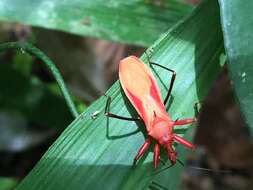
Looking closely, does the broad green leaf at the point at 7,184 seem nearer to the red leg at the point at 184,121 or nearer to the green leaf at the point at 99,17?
the green leaf at the point at 99,17

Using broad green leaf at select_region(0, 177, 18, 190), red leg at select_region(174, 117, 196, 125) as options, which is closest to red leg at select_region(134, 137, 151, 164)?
red leg at select_region(174, 117, 196, 125)

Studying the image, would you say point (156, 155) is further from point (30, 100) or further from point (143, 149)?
point (30, 100)

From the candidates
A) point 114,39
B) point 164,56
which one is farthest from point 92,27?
point 164,56

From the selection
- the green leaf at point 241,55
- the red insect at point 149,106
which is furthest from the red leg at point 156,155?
the green leaf at point 241,55

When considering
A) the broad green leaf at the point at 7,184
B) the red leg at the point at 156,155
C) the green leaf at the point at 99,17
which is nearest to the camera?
the red leg at the point at 156,155

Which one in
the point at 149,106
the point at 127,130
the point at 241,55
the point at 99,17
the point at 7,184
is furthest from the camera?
the point at 7,184

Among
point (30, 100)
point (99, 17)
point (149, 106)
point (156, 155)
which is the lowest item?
point (156, 155)

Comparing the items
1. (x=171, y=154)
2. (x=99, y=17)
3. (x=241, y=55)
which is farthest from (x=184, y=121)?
(x=99, y=17)
